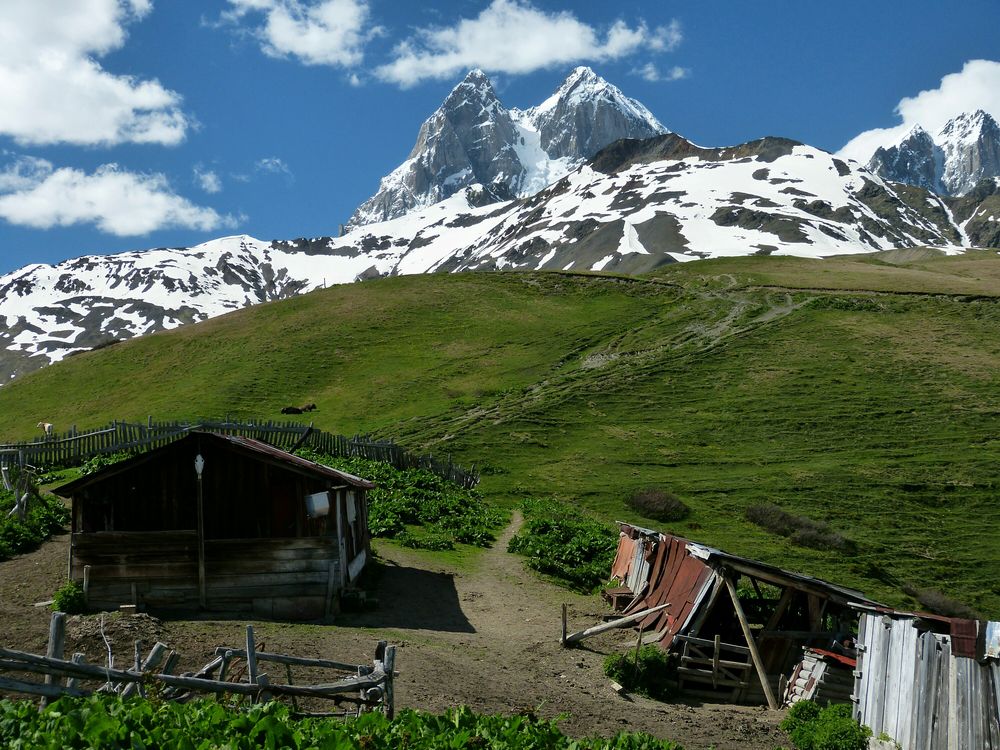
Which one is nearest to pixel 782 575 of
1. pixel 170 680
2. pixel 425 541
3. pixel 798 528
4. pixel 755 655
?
pixel 755 655

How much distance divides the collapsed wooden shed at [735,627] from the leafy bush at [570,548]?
808 cm

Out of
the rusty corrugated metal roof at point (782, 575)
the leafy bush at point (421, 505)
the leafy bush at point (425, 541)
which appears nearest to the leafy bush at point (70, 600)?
the leafy bush at point (421, 505)

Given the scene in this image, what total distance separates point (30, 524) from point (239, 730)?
23133 millimetres

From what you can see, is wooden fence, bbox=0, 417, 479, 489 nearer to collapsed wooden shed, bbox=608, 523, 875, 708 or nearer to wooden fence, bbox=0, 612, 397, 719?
collapsed wooden shed, bbox=608, 523, 875, 708

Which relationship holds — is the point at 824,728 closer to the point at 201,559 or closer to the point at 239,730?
the point at 239,730

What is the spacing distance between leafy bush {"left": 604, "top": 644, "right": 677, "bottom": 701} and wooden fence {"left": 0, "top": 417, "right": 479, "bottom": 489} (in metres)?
26.8

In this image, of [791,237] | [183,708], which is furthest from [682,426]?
[791,237]

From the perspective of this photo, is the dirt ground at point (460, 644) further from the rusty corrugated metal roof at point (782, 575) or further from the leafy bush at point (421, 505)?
the leafy bush at point (421, 505)

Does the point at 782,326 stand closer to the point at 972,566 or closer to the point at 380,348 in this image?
the point at 380,348

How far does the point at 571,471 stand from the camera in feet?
168

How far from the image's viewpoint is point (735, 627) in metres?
22.4

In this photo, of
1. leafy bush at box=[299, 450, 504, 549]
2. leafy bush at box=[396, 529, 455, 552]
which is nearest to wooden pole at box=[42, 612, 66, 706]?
leafy bush at box=[396, 529, 455, 552]

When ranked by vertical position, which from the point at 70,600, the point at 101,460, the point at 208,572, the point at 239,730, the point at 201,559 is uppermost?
the point at 101,460

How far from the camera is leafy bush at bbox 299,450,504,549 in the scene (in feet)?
118
